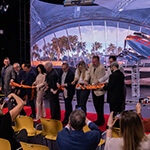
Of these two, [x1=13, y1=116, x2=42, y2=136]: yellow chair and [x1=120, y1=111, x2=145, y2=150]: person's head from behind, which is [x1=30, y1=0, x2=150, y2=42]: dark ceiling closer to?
[x1=13, y1=116, x2=42, y2=136]: yellow chair

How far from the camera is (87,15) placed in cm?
904

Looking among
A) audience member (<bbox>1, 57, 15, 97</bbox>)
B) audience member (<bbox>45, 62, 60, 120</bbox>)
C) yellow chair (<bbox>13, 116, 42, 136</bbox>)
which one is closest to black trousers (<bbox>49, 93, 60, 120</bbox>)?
audience member (<bbox>45, 62, 60, 120</bbox>)

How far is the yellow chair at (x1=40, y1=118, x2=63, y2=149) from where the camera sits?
4367mm

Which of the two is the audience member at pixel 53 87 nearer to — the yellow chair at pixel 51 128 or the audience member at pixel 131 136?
the yellow chair at pixel 51 128

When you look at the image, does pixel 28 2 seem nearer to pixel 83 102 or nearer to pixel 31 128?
pixel 83 102

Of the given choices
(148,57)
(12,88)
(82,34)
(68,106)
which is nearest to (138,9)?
(148,57)

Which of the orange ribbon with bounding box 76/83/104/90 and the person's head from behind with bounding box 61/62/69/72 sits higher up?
the person's head from behind with bounding box 61/62/69/72

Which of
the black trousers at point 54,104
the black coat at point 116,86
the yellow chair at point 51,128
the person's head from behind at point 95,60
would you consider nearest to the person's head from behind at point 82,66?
the person's head from behind at point 95,60

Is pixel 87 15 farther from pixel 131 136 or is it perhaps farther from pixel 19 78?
pixel 131 136

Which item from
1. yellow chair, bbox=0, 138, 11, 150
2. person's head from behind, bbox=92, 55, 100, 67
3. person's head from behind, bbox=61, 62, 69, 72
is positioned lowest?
yellow chair, bbox=0, 138, 11, 150

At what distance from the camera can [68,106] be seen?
6.61m

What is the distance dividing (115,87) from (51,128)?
1646mm

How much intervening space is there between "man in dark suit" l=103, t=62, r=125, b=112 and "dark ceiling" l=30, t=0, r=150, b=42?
2874 millimetres

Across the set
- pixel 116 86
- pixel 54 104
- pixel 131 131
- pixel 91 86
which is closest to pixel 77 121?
pixel 131 131
